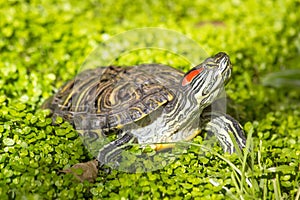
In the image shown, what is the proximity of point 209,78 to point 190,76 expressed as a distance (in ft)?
0.44

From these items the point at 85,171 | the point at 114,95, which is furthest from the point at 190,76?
the point at 85,171

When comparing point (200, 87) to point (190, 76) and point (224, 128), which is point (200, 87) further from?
point (224, 128)

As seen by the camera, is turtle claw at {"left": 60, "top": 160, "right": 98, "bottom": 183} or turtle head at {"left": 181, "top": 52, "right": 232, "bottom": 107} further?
turtle head at {"left": 181, "top": 52, "right": 232, "bottom": 107}

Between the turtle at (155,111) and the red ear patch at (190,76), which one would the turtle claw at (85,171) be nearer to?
the turtle at (155,111)

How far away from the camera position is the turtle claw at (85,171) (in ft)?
9.05

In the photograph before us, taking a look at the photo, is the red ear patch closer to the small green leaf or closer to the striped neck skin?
the striped neck skin

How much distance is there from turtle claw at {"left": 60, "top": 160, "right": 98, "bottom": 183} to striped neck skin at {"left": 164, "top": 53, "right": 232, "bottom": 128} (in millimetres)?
552

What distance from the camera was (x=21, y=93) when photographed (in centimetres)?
381

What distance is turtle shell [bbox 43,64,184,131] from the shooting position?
3023mm

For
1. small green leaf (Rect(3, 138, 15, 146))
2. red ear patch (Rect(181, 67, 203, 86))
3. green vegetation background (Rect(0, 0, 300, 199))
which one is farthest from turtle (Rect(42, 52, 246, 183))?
small green leaf (Rect(3, 138, 15, 146))

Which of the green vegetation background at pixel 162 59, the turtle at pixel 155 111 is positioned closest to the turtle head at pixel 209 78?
the turtle at pixel 155 111

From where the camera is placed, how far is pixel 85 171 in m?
2.84

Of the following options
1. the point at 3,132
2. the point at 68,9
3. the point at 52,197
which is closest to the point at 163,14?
the point at 68,9

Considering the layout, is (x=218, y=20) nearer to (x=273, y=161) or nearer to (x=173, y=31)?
(x=173, y=31)
